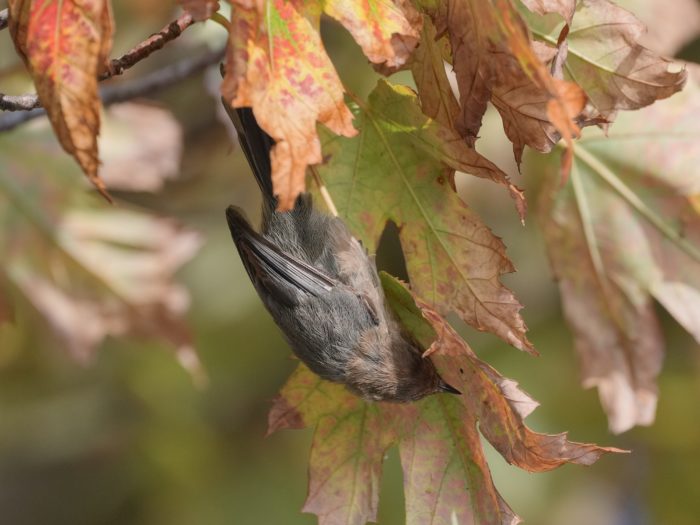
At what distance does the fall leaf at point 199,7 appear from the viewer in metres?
1.19

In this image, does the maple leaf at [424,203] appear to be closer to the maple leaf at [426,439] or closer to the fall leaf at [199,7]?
the maple leaf at [426,439]

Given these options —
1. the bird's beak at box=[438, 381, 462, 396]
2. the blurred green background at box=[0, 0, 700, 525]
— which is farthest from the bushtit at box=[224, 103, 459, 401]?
the blurred green background at box=[0, 0, 700, 525]

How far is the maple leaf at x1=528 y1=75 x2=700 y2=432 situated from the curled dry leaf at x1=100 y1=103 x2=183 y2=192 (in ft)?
3.40

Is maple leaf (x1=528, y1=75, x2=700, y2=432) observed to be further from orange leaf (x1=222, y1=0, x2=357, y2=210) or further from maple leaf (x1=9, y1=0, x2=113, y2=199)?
maple leaf (x1=9, y1=0, x2=113, y2=199)

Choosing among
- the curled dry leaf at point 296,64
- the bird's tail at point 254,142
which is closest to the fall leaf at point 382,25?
the curled dry leaf at point 296,64

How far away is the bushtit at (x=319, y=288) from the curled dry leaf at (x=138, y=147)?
21.7 inches

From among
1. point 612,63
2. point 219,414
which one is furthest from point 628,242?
point 219,414

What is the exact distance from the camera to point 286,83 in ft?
4.21

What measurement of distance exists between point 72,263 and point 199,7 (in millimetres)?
1456

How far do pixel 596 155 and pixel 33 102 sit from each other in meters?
1.17

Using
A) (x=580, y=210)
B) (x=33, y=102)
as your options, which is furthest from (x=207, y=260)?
(x=33, y=102)

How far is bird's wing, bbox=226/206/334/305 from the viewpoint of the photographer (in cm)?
200

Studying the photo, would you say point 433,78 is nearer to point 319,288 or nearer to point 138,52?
point 138,52

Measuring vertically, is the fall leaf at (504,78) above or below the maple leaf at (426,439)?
above
